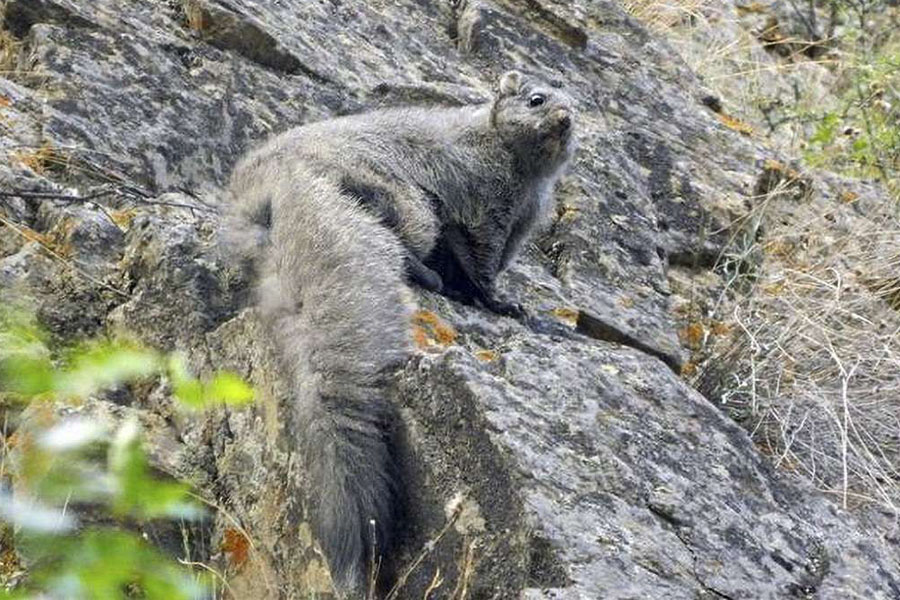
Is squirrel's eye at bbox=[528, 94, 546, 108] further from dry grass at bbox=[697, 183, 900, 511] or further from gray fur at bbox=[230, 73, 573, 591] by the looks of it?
dry grass at bbox=[697, 183, 900, 511]

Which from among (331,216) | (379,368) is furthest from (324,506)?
(331,216)

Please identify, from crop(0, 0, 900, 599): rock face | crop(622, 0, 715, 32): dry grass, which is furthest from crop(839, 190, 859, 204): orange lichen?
crop(622, 0, 715, 32): dry grass

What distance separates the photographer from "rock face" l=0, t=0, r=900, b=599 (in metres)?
4.35

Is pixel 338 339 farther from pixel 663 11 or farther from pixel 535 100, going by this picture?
pixel 663 11

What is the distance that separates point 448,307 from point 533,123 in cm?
139

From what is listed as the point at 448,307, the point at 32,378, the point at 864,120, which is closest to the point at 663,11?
the point at 864,120

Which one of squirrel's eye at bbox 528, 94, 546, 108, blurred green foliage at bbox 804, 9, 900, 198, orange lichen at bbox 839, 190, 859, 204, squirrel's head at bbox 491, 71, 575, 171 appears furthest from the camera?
blurred green foliage at bbox 804, 9, 900, 198

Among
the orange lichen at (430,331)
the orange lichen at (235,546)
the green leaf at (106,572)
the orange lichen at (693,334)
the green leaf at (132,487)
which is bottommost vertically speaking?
the orange lichen at (235,546)

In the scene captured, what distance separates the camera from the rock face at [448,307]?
4.35 meters

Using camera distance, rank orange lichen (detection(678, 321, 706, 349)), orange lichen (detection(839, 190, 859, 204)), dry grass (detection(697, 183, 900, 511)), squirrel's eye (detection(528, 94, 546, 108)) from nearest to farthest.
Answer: dry grass (detection(697, 183, 900, 511)) < squirrel's eye (detection(528, 94, 546, 108)) < orange lichen (detection(678, 321, 706, 349)) < orange lichen (detection(839, 190, 859, 204))

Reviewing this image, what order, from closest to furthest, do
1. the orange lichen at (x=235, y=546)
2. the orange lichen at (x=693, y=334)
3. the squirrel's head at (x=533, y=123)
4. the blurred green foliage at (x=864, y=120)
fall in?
the orange lichen at (x=235, y=546) → the squirrel's head at (x=533, y=123) → the orange lichen at (x=693, y=334) → the blurred green foliage at (x=864, y=120)

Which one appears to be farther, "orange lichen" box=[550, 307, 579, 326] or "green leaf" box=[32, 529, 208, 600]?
"orange lichen" box=[550, 307, 579, 326]

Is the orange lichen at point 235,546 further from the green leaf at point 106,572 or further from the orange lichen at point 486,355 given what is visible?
the green leaf at point 106,572

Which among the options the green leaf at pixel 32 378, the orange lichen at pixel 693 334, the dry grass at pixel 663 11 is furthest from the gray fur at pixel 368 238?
the dry grass at pixel 663 11
